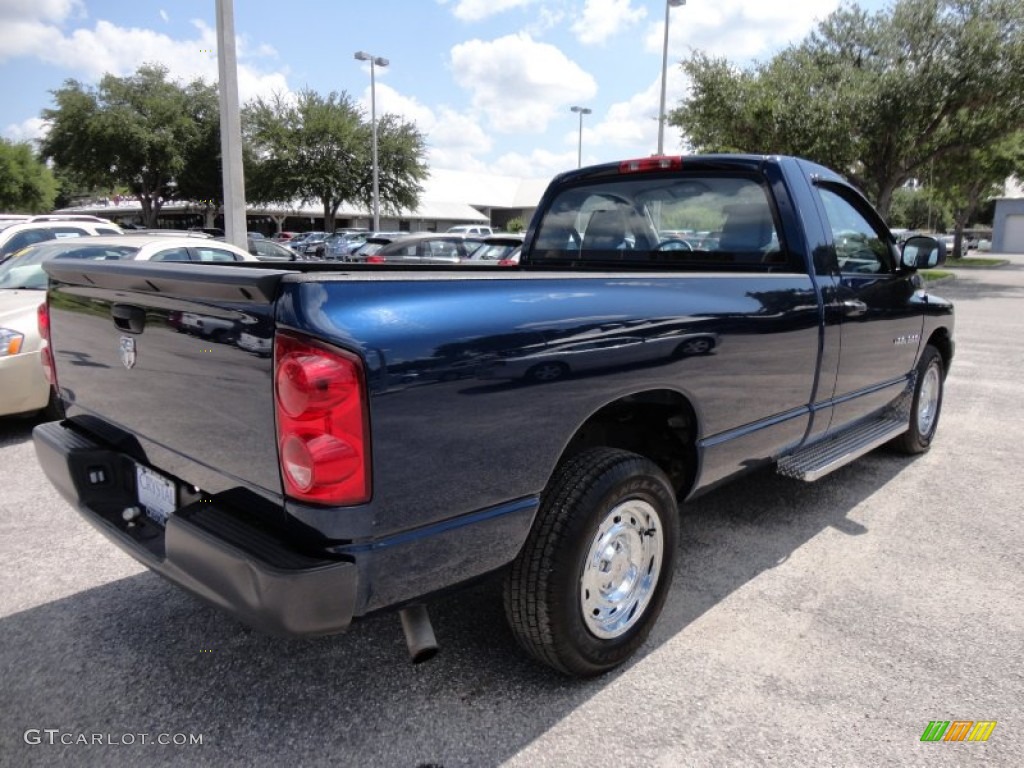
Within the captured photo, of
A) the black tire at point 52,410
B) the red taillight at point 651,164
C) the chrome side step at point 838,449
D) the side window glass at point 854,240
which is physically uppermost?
the red taillight at point 651,164

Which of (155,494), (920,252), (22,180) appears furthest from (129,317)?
(22,180)

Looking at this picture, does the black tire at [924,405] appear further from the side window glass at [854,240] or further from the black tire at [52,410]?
the black tire at [52,410]

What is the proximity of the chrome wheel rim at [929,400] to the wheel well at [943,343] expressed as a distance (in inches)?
5.3

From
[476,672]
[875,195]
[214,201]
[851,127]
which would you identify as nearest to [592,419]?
[476,672]

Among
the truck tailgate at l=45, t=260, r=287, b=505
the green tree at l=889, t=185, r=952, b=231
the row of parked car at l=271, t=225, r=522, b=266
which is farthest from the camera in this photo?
the green tree at l=889, t=185, r=952, b=231

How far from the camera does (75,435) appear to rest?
2871 millimetres

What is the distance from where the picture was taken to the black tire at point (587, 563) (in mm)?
2406

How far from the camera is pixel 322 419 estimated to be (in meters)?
1.86

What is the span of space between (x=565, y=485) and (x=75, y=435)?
1.93 metres

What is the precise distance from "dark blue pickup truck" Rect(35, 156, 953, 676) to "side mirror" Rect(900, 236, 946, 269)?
4.00 ft

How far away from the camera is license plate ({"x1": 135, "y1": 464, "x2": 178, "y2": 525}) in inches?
96.7

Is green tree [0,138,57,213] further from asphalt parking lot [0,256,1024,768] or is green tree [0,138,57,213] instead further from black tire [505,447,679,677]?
black tire [505,447,679,677]

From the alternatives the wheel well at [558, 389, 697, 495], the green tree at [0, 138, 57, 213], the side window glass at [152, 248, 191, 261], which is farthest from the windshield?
the green tree at [0, 138, 57, 213]

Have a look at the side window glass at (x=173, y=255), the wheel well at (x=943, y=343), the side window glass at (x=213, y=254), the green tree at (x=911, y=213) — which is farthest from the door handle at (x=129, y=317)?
the green tree at (x=911, y=213)
